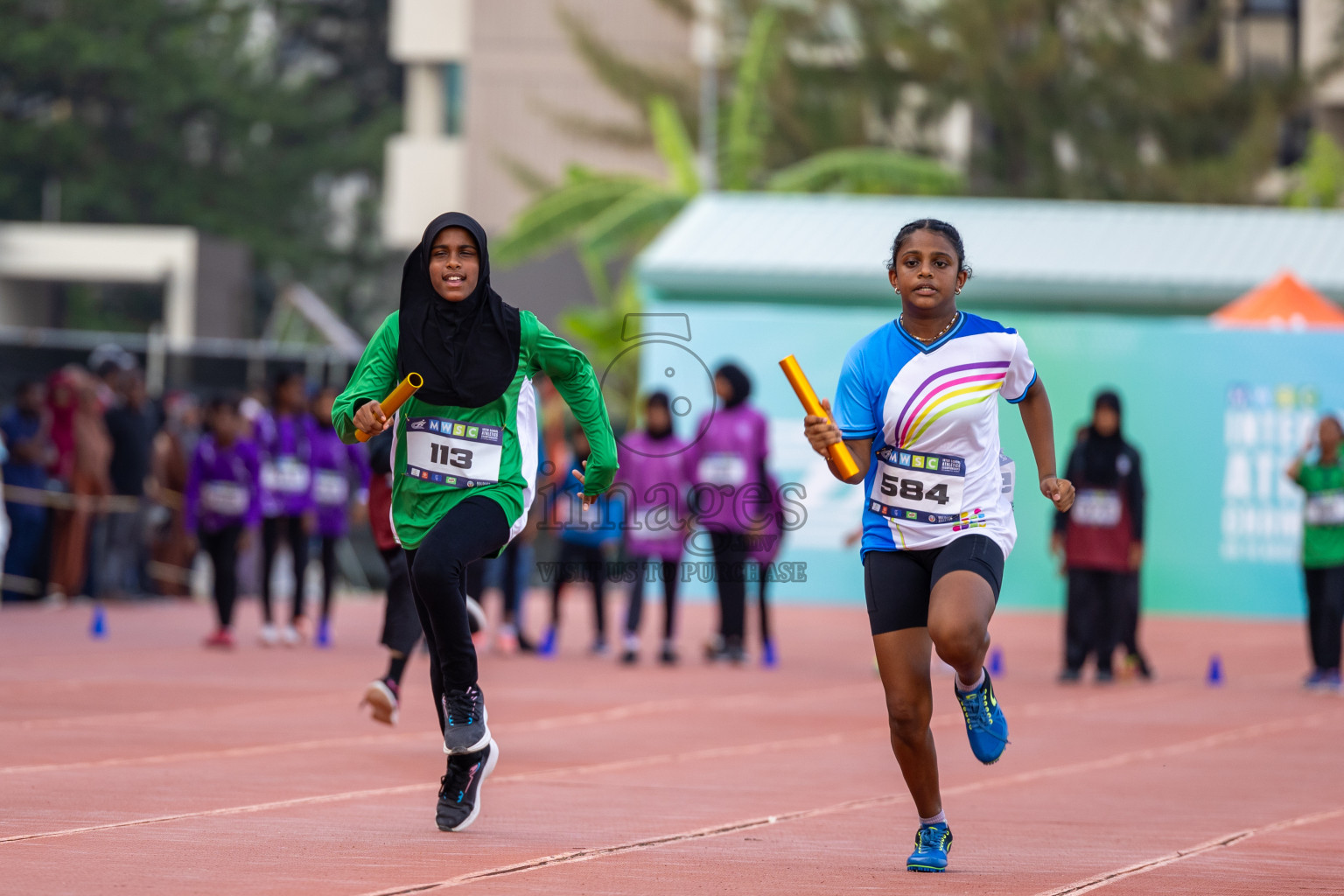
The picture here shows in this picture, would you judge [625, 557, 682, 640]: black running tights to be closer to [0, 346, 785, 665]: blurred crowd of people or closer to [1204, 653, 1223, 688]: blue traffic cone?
[0, 346, 785, 665]: blurred crowd of people

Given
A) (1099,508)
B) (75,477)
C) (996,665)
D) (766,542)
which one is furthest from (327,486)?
(1099,508)

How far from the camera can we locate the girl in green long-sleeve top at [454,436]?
273 inches

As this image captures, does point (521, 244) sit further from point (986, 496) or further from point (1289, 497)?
point (986, 496)

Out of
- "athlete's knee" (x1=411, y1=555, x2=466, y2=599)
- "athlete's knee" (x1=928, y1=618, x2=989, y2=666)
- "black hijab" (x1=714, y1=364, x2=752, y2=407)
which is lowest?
"athlete's knee" (x1=928, y1=618, x2=989, y2=666)

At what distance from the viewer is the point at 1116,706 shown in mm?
13523

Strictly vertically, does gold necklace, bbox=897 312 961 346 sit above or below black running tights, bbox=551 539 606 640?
above

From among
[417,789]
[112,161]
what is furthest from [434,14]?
[417,789]

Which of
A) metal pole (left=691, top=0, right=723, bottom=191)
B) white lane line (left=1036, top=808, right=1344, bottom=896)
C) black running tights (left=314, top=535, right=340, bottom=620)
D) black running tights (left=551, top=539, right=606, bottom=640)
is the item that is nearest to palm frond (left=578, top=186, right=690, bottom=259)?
metal pole (left=691, top=0, right=723, bottom=191)

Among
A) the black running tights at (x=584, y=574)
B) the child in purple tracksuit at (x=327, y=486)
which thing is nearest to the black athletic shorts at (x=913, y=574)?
the black running tights at (x=584, y=574)

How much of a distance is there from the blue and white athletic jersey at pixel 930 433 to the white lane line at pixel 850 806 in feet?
4.30

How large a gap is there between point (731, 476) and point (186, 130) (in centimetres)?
4486

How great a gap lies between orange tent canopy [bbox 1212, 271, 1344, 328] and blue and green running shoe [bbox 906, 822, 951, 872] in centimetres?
1651

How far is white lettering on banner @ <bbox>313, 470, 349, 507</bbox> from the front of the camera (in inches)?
629

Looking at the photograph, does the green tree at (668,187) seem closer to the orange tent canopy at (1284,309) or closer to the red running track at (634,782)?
the orange tent canopy at (1284,309)
